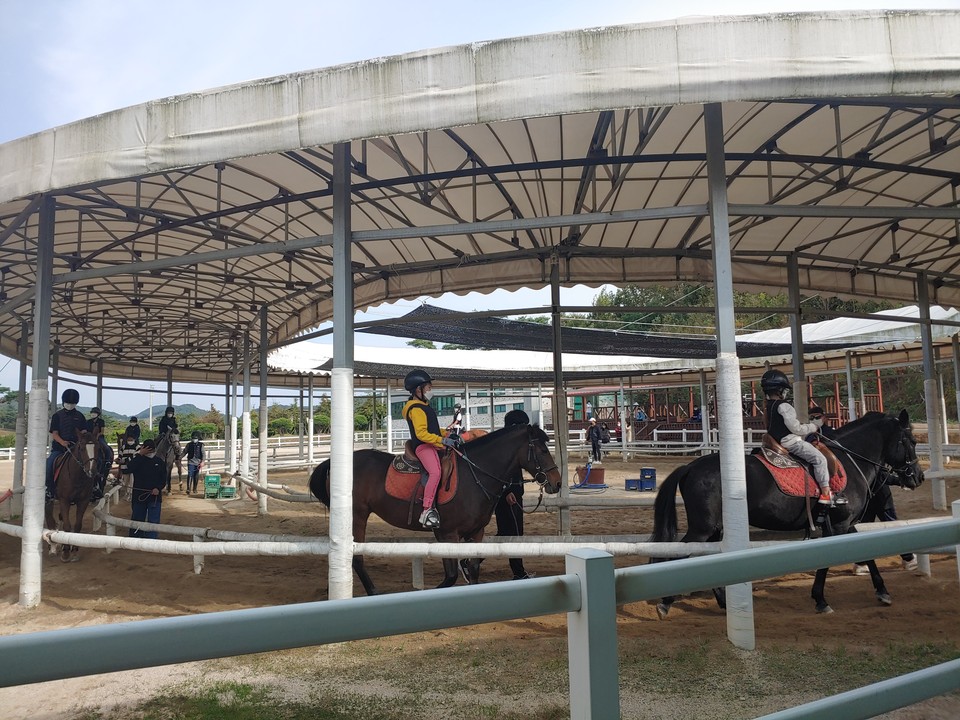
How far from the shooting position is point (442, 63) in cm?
430

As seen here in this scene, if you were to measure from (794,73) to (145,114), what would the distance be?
474 centimetres

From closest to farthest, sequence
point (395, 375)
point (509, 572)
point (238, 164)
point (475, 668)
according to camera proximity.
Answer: point (475, 668)
point (238, 164)
point (509, 572)
point (395, 375)

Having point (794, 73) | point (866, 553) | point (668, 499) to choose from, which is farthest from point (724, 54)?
point (668, 499)

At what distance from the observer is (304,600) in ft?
22.5

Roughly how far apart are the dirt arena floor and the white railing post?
3.19 m

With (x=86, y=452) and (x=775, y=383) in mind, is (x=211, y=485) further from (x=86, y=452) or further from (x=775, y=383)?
(x=775, y=383)

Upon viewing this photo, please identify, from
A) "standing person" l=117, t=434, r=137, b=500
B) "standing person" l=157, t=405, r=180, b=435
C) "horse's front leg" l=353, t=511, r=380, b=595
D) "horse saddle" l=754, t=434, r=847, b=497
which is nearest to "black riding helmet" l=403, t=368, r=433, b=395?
"horse's front leg" l=353, t=511, r=380, b=595

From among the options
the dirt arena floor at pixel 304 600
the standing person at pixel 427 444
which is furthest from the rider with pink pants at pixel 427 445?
the dirt arena floor at pixel 304 600

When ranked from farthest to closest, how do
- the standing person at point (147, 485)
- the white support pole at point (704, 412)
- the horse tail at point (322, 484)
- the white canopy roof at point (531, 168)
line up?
the white support pole at point (704, 412)
the standing person at point (147, 485)
the horse tail at point (322, 484)
the white canopy roof at point (531, 168)

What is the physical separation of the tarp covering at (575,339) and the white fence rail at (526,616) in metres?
13.2

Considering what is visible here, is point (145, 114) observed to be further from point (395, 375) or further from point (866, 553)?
point (395, 375)

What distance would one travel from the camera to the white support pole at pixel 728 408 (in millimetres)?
4871

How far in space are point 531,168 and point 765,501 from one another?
4.29 meters

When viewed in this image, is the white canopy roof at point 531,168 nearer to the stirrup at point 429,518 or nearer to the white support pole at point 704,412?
the stirrup at point 429,518
